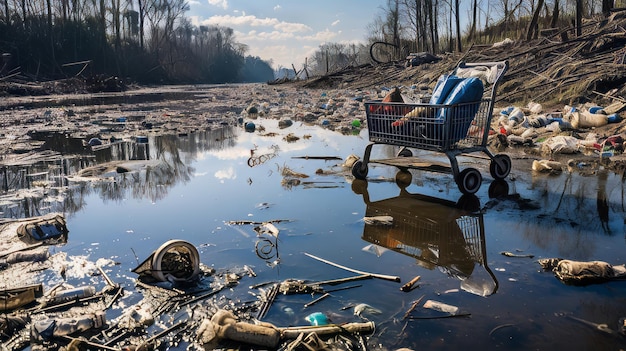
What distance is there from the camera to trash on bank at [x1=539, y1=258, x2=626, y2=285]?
9.52ft

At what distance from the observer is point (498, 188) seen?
207 inches

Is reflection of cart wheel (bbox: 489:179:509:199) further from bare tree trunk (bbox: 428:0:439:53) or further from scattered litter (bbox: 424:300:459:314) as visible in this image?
bare tree trunk (bbox: 428:0:439:53)

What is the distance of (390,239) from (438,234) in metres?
0.42

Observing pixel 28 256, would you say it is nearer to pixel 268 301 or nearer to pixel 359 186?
pixel 268 301

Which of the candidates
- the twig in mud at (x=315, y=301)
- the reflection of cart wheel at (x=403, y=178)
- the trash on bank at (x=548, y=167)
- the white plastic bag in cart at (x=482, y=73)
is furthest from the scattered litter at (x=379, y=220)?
the trash on bank at (x=548, y=167)

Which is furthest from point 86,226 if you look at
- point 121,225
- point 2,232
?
point 2,232

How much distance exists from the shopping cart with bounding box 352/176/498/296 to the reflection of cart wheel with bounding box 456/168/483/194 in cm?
8

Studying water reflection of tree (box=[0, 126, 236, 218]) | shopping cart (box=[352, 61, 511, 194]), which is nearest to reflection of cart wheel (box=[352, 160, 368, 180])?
shopping cart (box=[352, 61, 511, 194])

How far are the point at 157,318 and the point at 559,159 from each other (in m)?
5.91

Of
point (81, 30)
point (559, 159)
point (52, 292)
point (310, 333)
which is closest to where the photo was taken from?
point (310, 333)

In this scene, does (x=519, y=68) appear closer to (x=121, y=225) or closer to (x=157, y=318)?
(x=121, y=225)

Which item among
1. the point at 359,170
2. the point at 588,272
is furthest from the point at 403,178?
the point at 588,272

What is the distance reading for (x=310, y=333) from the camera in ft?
7.58

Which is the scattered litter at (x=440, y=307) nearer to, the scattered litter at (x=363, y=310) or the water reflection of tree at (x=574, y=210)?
the scattered litter at (x=363, y=310)
